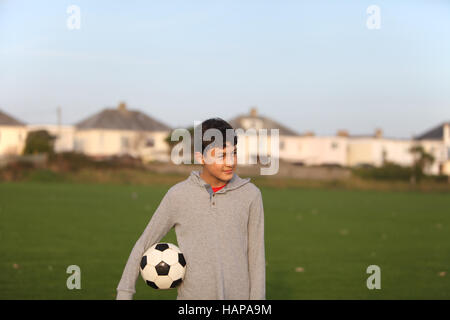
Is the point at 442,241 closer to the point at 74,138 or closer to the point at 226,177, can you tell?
the point at 226,177

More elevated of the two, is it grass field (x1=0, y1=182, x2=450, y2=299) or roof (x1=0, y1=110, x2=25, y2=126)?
roof (x1=0, y1=110, x2=25, y2=126)

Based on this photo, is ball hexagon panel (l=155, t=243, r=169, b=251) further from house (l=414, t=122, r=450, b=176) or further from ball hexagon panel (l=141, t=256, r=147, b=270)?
house (l=414, t=122, r=450, b=176)

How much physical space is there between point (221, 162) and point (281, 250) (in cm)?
1091

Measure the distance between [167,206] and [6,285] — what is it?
6.18 metres

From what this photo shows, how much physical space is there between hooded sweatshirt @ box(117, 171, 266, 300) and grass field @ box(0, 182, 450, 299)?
497cm

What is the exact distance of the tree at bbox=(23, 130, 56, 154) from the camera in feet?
237

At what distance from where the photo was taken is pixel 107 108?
305 ft

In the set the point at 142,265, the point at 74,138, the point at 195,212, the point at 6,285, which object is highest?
the point at 74,138

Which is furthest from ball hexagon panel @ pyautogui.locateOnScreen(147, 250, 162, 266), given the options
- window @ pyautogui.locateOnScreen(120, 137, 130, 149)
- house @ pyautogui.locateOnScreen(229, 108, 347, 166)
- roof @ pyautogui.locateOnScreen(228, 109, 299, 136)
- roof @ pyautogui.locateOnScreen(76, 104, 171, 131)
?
house @ pyautogui.locateOnScreen(229, 108, 347, 166)

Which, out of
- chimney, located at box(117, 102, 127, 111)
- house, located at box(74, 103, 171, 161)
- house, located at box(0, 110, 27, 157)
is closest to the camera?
house, located at box(0, 110, 27, 157)

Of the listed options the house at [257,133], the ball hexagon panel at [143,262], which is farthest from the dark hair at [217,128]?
the house at [257,133]

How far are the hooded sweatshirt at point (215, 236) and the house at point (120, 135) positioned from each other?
80.6 metres
